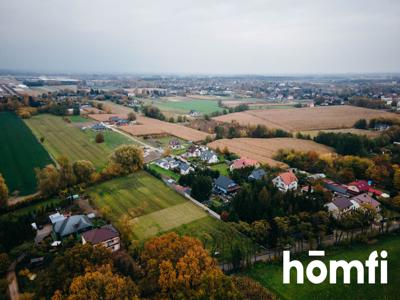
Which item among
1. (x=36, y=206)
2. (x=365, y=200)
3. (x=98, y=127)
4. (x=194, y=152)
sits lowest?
(x=36, y=206)

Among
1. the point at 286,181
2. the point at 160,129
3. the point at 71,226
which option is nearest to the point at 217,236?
the point at 71,226

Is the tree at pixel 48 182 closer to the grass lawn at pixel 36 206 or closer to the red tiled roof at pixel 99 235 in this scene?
the grass lawn at pixel 36 206

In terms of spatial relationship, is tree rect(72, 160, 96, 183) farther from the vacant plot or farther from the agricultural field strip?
the agricultural field strip

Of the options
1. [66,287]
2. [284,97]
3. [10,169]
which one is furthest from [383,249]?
[284,97]

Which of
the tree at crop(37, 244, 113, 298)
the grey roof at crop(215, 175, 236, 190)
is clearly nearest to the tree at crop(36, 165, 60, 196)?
the tree at crop(37, 244, 113, 298)

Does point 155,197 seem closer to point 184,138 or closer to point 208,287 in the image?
point 208,287

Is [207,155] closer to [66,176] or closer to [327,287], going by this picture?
[66,176]
